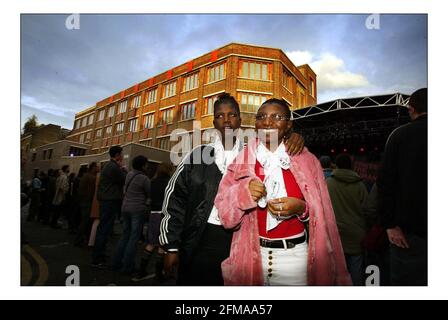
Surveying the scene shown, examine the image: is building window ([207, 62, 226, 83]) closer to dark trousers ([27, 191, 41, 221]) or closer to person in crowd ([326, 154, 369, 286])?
person in crowd ([326, 154, 369, 286])

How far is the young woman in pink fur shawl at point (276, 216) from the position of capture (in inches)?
56.3

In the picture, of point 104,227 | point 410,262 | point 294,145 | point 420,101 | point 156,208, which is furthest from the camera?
point 156,208

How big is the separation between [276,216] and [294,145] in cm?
52

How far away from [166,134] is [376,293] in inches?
356

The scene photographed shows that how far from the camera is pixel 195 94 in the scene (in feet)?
22.1

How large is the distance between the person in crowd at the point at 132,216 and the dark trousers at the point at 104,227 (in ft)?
0.95

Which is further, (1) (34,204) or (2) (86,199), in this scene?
(1) (34,204)

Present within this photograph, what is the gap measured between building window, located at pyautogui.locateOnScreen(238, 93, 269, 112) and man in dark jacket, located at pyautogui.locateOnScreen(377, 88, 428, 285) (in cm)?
231

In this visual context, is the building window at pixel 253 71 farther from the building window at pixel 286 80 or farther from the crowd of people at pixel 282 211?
the crowd of people at pixel 282 211

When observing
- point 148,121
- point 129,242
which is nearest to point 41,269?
point 129,242

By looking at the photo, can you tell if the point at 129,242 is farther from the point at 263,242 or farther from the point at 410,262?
the point at 410,262

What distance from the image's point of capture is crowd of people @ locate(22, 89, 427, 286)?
4.82 feet

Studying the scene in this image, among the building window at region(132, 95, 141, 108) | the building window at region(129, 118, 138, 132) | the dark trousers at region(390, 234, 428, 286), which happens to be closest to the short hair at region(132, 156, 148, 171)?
the dark trousers at region(390, 234, 428, 286)
